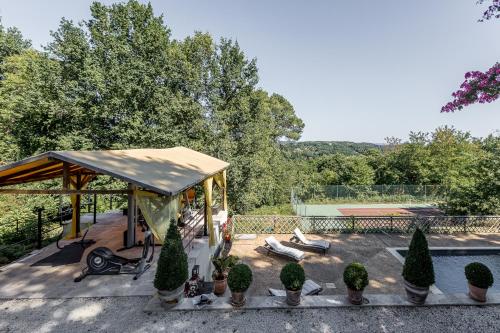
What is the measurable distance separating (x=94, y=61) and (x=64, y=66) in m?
2.02

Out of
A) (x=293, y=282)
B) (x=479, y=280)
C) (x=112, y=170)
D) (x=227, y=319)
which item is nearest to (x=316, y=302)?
(x=293, y=282)

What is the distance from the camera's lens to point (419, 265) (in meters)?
5.05

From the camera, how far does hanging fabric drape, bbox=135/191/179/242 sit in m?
6.02

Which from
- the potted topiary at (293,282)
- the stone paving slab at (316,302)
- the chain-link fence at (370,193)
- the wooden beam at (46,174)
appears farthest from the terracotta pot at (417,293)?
the chain-link fence at (370,193)

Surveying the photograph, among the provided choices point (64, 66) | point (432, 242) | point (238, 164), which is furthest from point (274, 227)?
point (64, 66)

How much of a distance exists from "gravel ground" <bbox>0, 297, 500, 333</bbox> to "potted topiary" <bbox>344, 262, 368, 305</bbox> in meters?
0.22

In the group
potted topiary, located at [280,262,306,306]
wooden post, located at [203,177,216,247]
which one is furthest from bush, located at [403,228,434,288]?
wooden post, located at [203,177,216,247]

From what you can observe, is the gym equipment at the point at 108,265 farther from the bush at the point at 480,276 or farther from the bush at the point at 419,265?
the bush at the point at 480,276

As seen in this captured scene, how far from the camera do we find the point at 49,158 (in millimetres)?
5582

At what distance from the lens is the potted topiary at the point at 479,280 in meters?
5.00

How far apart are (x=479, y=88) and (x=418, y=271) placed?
430 cm

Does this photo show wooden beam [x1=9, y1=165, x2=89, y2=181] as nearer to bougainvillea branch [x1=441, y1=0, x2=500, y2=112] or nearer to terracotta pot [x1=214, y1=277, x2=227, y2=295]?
terracotta pot [x1=214, y1=277, x2=227, y2=295]

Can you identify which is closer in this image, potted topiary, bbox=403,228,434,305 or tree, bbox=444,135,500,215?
potted topiary, bbox=403,228,434,305

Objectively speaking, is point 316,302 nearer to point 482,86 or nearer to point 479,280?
point 479,280
